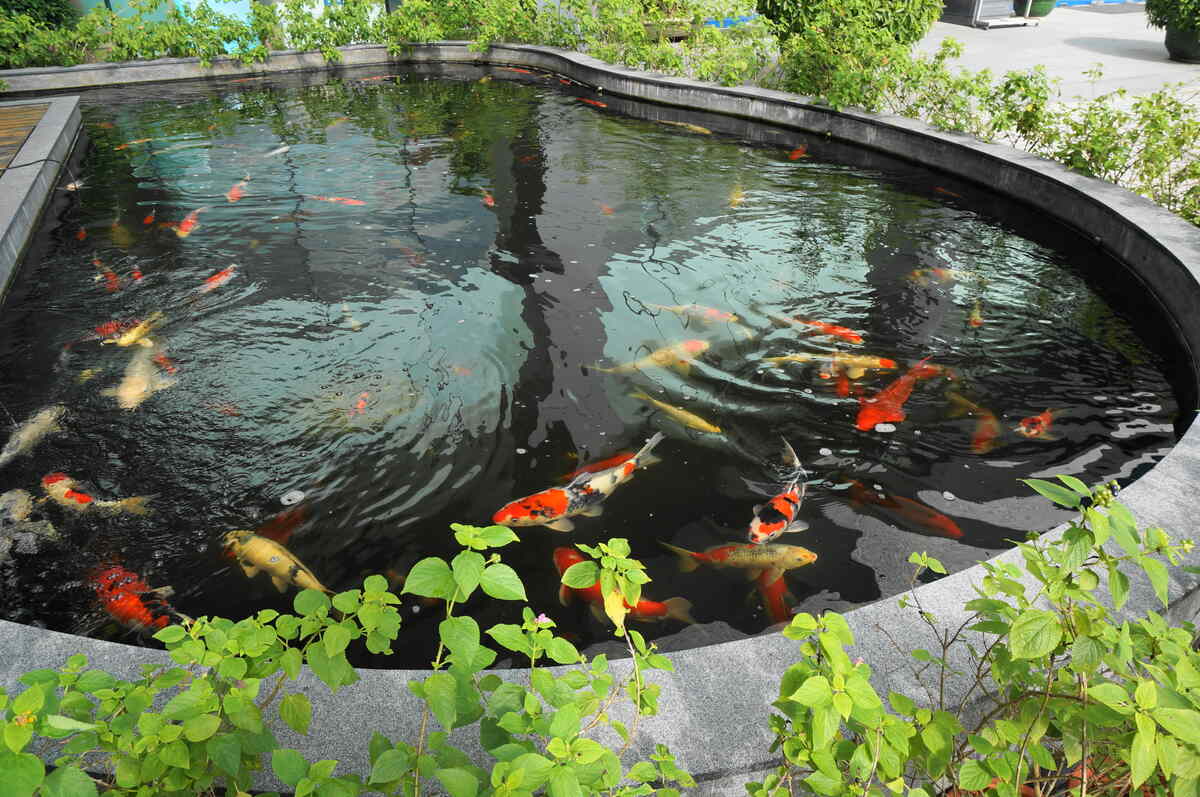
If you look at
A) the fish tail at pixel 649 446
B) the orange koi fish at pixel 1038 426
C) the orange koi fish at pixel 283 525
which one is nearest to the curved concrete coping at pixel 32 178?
the orange koi fish at pixel 283 525

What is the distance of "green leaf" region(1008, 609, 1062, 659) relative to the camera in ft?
5.21

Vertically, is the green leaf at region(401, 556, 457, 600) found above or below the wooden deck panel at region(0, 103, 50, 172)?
below

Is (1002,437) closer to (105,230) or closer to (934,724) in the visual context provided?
(934,724)

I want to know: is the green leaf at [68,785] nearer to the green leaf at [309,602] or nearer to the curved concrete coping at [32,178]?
the green leaf at [309,602]

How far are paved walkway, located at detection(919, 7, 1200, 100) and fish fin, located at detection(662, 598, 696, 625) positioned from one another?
33.0ft

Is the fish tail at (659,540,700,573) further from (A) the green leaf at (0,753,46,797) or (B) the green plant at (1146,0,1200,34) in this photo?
(B) the green plant at (1146,0,1200,34)

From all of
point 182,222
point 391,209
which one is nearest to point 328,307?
point 391,209

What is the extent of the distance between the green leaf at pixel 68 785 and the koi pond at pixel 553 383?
160 cm

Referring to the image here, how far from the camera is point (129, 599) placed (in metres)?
3.29

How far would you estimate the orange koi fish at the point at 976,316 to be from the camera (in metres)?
5.37

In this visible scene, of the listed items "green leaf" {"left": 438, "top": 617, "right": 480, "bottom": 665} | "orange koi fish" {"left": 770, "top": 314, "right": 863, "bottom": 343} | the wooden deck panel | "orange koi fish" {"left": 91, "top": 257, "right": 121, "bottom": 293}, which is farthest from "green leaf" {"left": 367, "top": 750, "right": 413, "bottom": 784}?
the wooden deck panel

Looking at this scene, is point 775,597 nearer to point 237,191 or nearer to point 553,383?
point 553,383

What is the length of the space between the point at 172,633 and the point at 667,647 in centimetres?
185

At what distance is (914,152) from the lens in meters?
8.45
